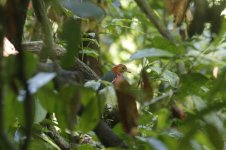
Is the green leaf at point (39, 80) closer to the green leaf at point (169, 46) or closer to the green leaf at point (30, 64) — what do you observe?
the green leaf at point (30, 64)

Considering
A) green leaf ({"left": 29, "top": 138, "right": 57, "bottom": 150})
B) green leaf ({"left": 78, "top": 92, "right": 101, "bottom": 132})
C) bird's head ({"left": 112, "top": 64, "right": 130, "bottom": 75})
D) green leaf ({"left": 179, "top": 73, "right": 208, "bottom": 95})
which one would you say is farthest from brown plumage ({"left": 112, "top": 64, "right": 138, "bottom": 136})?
bird's head ({"left": 112, "top": 64, "right": 130, "bottom": 75})

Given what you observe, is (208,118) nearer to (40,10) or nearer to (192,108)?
(192,108)

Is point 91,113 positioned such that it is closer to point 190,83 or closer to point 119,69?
point 190,83

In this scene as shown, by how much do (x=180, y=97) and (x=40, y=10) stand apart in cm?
27

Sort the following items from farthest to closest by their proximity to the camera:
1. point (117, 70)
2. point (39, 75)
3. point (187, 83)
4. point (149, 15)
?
point (117, 70) → point (187, 83) → point (149, 15) → point (39, 75)

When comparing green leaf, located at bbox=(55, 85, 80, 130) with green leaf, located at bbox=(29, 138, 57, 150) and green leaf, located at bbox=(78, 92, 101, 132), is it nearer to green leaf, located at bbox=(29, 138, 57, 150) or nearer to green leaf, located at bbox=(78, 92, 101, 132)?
green leaf, located at bbox=(78, 92, 101, 132)

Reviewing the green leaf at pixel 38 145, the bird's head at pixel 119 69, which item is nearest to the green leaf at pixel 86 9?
the green leaf at pixel 38 145

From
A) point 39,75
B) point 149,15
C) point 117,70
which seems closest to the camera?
point 39,75

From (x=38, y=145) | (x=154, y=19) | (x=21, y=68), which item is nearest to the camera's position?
(x=21, y=68)

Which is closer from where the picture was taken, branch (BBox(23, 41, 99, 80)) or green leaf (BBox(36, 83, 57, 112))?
green leaf (BBox(36, 83, 57, 112))

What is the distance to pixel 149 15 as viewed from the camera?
614 mm

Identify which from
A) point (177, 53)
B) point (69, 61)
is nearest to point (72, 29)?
point (69, 61)

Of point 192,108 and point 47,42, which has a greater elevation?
point 47,42

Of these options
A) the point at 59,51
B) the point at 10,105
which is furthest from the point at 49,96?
the point at 59,51
